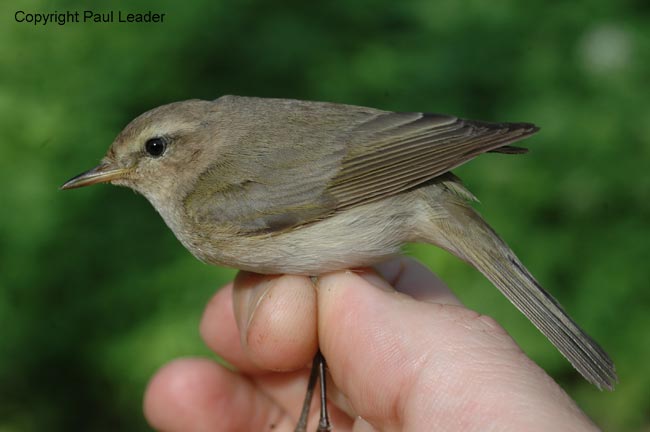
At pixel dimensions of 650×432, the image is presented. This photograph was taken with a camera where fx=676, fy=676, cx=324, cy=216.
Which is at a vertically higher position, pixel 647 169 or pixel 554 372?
pixel 647 169

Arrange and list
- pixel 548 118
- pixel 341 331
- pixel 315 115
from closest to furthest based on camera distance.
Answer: pixel 341 331 → pixel 315 115 → pixel 548 118

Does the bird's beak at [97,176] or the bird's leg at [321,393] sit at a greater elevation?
the bird's beak at [97,176]

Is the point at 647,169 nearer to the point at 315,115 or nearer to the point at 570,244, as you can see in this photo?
the point at 570,244

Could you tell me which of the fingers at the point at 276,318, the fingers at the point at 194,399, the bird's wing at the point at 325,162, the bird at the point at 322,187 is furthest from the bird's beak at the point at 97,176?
the fingers at the point at 194,399

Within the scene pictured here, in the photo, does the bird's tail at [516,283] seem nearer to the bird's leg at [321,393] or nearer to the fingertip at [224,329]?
the bird's leg at [321,393]

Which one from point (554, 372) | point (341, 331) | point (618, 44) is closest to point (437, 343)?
point (341, 331)
